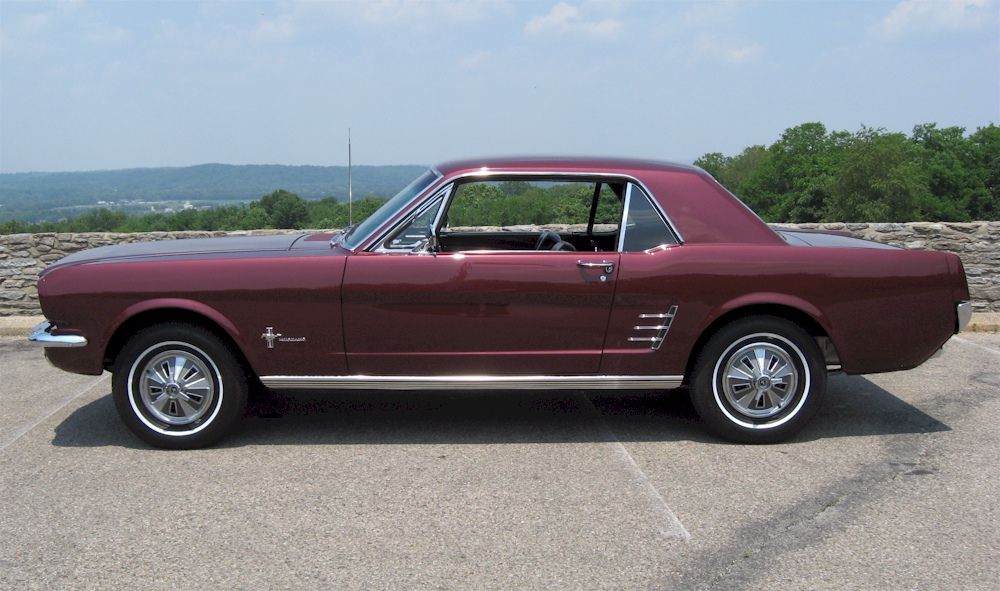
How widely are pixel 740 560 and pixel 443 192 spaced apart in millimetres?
2521

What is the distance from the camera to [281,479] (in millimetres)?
4520

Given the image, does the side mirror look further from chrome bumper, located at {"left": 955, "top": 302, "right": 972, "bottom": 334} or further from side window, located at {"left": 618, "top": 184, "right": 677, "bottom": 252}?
chrome bumper, located at {"left": 955, "top": 302, "right": 972, "bottom": 334}

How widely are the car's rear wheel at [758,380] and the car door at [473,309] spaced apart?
65 centimetres

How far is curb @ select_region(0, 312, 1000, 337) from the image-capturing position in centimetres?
834

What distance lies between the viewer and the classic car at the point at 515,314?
4.89 m

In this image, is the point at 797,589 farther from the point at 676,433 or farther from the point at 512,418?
the point at 512,418

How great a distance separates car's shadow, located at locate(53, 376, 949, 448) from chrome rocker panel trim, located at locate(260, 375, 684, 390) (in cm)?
35

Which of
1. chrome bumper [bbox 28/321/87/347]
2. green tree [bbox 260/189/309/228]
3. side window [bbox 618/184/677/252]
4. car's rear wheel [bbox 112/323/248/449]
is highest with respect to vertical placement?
side window [bbox 618/184/677/252]

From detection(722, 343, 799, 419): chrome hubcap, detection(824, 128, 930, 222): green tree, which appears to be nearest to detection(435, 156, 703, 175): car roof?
detection(722, 343, 799, 419): chrome hubcap

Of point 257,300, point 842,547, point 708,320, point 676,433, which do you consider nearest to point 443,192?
point 257,300

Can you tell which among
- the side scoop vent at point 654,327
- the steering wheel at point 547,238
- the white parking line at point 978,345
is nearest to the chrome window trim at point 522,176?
the side scoop vent at point 654,327

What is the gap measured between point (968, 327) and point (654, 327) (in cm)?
508

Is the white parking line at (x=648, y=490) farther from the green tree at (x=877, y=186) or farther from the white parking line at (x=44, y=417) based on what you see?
the green tree at (x=877, y=186)

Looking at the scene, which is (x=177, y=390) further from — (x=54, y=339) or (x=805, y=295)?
(x=805, y=295)
